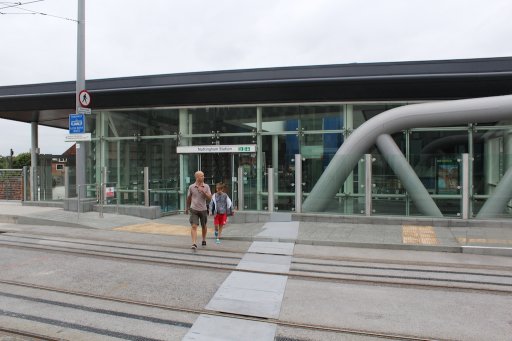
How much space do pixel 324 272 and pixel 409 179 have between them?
617 cm

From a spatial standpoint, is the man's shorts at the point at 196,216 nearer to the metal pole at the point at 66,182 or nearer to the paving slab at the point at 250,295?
the paving slab at the point at 250,295

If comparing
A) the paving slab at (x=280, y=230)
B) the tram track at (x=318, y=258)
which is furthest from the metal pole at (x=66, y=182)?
the paving slab at (x=280, y=230)

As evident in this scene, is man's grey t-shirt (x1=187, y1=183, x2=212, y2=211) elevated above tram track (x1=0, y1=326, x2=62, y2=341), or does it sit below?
above

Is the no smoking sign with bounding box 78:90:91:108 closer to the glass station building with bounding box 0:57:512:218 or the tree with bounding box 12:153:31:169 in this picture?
the glass station building with bounding box 0:57:512:218

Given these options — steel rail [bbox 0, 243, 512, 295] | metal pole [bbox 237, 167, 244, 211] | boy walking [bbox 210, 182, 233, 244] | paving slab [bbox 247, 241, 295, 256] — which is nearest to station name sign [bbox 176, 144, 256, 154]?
metal pole [bbox 237, 167, 244, 211]

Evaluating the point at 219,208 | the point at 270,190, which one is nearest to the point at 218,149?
the point at 270,190

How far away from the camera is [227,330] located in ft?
15.9

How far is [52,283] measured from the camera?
22.0ft

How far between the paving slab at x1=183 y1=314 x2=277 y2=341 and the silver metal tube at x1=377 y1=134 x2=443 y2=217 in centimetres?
862

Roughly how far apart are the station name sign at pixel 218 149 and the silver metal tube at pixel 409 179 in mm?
5074

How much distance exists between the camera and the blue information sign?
13906 mm

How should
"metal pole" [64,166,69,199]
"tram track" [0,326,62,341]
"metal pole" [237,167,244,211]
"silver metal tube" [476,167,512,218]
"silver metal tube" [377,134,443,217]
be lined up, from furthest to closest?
"metal pole" [64,166,69,199] < "metal pole" [237,167,244,211] < "silver metal tube" [377,134,443,217] < "silver metal tube" [476,167,512,218] < "tram track" [0,326,62,341]

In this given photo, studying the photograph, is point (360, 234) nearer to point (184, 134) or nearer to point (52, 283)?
point (52, 283)

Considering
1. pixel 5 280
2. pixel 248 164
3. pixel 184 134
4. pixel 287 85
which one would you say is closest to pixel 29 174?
pixel 184 134
